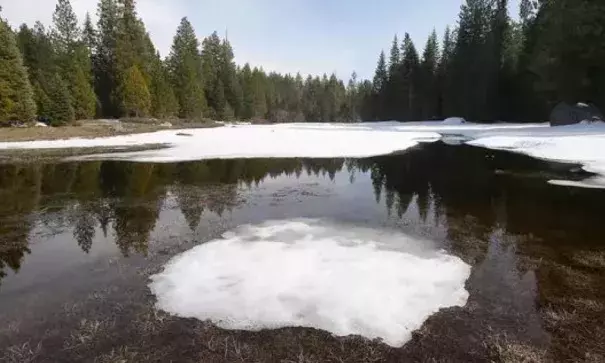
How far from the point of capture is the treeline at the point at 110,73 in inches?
1519

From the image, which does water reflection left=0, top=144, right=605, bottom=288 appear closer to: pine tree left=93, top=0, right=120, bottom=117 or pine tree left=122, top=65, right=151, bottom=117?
pine tree left=122, top=65, right=151, bottom=117

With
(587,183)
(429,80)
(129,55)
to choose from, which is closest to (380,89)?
(429,80)

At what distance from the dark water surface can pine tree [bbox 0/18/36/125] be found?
24.5m

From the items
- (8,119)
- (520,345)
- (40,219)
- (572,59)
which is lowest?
(520,345)

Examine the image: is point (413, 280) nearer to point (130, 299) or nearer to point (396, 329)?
point (396, 329)

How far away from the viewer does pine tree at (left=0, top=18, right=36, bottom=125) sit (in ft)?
117

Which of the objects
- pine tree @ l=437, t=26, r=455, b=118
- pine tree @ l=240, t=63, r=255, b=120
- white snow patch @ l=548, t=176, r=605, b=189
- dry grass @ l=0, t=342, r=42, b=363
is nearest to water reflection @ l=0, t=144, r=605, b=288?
white snow patch @ l=548, t=176, r=605, b=189

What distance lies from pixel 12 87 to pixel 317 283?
143ft

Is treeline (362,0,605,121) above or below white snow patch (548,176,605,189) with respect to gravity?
above

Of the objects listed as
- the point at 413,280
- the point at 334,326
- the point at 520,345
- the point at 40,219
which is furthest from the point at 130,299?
the point at 40,219

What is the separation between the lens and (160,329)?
4500 millimetres

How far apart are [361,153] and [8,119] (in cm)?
3407

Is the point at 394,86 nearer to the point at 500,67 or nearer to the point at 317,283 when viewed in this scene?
the point at 500,67

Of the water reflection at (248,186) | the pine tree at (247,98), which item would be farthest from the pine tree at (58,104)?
the pine tree at (247,98)
